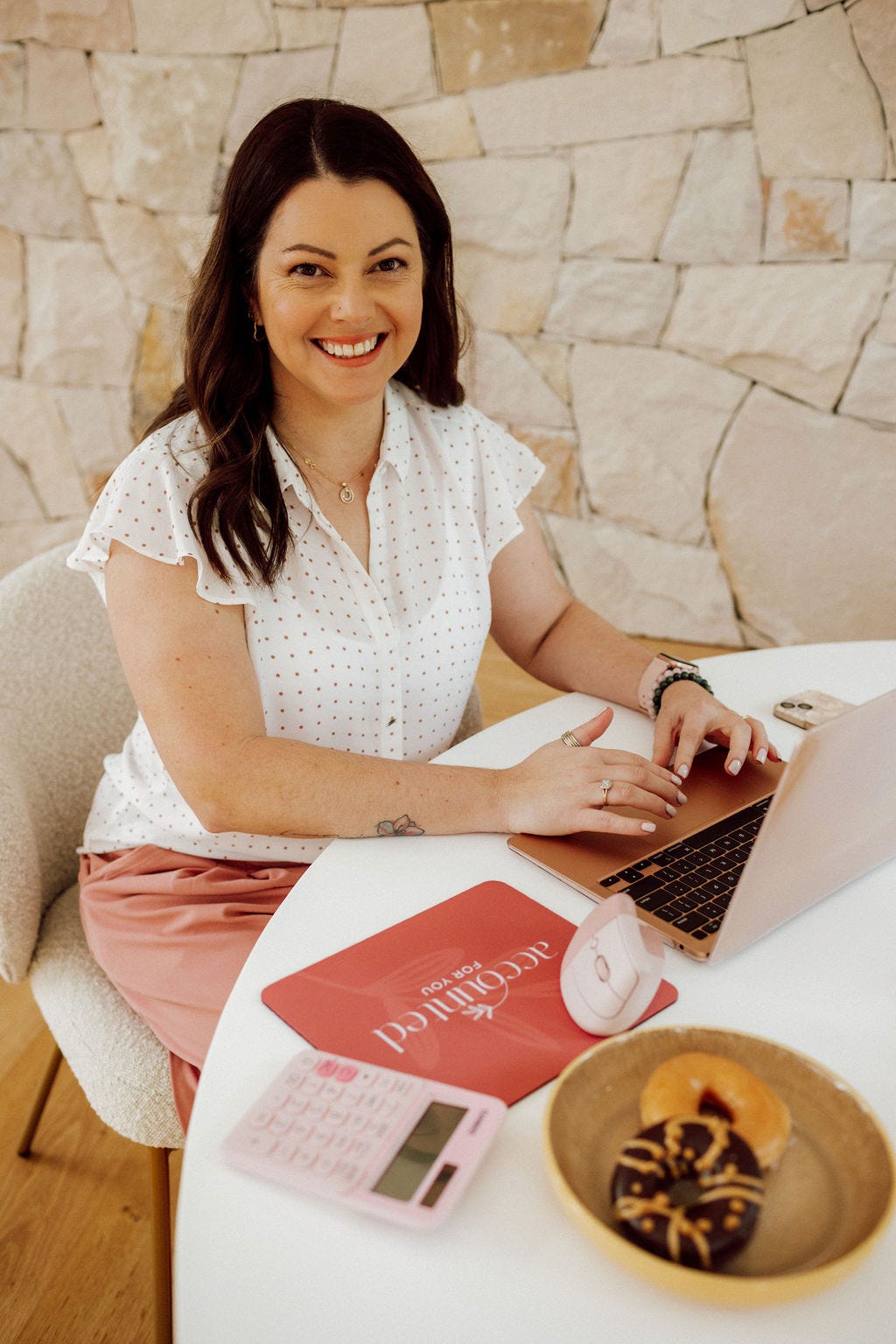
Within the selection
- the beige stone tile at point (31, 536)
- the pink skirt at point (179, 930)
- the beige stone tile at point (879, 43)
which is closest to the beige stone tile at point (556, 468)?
the beige stone tile at point (879, 43)

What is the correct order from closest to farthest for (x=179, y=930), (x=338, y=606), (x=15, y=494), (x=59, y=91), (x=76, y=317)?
(x=179, y=930) < (x=338, y=606) < (x=59, y=91) < (x=76, y=317) < (x=15, y=494)

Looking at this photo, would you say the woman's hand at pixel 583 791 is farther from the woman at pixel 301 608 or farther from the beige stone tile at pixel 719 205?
the beige stone tile at pixel 719 205

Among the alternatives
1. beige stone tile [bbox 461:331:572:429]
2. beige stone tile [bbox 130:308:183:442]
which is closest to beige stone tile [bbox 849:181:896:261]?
beige stone tile [bbox 461:331:572:429]

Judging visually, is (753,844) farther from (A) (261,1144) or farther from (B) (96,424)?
(B) (96,424)

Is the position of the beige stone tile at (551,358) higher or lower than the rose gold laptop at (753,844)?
higher

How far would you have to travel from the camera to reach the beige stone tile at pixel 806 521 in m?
2.73

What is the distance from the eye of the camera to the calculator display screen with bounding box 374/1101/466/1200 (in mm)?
586

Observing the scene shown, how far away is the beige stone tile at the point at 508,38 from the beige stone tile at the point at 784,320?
2.21 ft

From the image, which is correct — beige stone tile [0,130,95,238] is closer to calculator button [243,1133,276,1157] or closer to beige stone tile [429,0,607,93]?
beige stone tile [429,0,607,93]

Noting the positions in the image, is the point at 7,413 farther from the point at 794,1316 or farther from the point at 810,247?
the point at 794,1316

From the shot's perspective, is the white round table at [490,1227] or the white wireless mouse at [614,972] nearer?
the white round table at [490,1227]

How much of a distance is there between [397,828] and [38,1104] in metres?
0.84

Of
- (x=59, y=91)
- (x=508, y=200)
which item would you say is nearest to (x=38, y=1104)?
(x=508, y=200)

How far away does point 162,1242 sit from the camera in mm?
1146
